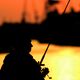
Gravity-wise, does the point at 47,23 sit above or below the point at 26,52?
below

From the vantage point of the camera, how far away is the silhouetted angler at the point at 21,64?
660 cm

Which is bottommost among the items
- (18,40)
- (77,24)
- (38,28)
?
(38,28)

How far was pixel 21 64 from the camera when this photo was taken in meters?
6.68

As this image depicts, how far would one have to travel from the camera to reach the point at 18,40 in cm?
677

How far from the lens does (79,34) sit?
175 feet

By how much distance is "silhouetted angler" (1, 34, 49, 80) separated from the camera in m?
6.60

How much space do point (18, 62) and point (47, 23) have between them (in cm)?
5056

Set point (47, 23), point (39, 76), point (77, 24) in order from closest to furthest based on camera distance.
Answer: point (39, 76), point (77, 24), point (47, 23)

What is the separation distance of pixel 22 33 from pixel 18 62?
43 centimetres

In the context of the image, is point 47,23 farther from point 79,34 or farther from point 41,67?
point 41,67

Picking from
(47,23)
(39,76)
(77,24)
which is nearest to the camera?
(39,76)

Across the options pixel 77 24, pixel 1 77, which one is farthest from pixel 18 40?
pixel 77 24

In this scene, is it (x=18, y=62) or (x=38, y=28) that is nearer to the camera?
(x=18, y=62)

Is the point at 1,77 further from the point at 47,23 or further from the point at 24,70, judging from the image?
the point at 47,23
